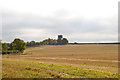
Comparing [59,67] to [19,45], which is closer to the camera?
[59,67]

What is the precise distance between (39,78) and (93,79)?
18.8ft

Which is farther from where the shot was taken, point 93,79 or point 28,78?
point 93,79

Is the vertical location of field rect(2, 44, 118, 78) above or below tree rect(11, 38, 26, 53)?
below

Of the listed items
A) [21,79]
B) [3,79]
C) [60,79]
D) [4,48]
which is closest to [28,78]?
[21,79]

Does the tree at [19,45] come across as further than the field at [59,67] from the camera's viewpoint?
Yes

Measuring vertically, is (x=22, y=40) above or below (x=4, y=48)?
above

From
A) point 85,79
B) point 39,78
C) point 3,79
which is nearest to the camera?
point 3,79

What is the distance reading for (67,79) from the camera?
13359mm

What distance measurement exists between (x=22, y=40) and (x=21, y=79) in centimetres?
8564

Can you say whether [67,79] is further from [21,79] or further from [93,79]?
[21,79]

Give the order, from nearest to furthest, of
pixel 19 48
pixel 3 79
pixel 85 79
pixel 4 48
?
1. pixel 3 79
2. pixel 85 79
3. pixel 19 48
4. pixel 4 48

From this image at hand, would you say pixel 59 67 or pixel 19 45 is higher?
pixel 19 45

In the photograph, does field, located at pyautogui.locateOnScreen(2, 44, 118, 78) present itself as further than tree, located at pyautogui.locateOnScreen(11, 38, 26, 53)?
No

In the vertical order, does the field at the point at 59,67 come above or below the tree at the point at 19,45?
below
